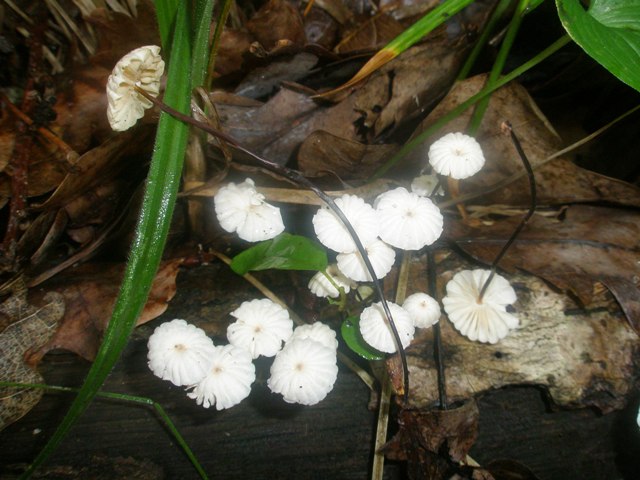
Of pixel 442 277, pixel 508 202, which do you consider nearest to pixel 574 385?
pixel 442 277

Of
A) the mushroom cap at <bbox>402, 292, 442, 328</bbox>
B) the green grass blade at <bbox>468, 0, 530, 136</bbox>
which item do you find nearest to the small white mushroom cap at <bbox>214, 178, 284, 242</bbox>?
the mushroom cap at <bbox>402, 292, 442, 328</bbox>

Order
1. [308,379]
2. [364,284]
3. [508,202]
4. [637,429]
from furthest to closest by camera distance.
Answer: [508,202] → [364,284] → [637,429] → [308,379]

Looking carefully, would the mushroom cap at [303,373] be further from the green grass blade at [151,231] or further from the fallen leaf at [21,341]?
the fallen leaf at [21,341]

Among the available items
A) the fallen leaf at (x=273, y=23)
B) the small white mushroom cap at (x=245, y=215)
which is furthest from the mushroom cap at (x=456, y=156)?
the fallen leaf at (x=273, y=23)

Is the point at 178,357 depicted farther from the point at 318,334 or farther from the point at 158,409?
the point at 318,334

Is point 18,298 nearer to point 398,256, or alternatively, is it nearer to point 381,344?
point 381,344

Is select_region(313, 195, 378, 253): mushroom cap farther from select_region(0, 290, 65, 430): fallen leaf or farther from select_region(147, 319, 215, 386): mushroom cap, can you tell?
select_region(0, 290, 65, 430): fallen leaf

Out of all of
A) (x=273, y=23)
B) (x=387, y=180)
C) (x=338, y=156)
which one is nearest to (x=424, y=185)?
(x=387, y=180)

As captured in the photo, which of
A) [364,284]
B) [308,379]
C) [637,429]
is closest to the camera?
[308,379]
